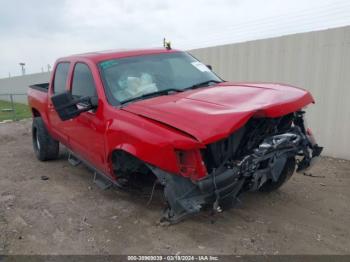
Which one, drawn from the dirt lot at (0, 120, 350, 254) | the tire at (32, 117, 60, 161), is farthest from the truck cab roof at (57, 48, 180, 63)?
the tire at (32, 117, 60, 161)

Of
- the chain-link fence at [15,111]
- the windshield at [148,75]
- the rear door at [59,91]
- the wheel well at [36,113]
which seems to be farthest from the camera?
the chain-link fence at [15,111]

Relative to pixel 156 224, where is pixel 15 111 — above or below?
below

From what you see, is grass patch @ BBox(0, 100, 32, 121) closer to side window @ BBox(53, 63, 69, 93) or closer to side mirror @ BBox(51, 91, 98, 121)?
side window @ BBox(53, 63, 69, 93)

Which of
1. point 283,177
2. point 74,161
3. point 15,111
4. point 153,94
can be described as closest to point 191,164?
point 153,94

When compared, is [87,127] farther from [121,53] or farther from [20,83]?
[20,83]

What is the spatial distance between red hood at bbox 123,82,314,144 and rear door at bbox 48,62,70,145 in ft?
6.93

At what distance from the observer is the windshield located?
4586 millimetres

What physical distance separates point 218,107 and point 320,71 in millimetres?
4198

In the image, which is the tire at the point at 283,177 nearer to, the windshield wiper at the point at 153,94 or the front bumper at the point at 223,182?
the front bumper at the point at 223,182

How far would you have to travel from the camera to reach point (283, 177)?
487 centimetres

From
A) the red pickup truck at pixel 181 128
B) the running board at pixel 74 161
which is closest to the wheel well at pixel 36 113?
the running board at pixel 74 161

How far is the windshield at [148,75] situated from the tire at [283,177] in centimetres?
136

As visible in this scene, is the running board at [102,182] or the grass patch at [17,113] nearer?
the running board at [102,182]

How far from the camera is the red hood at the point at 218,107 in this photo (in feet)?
10.8
